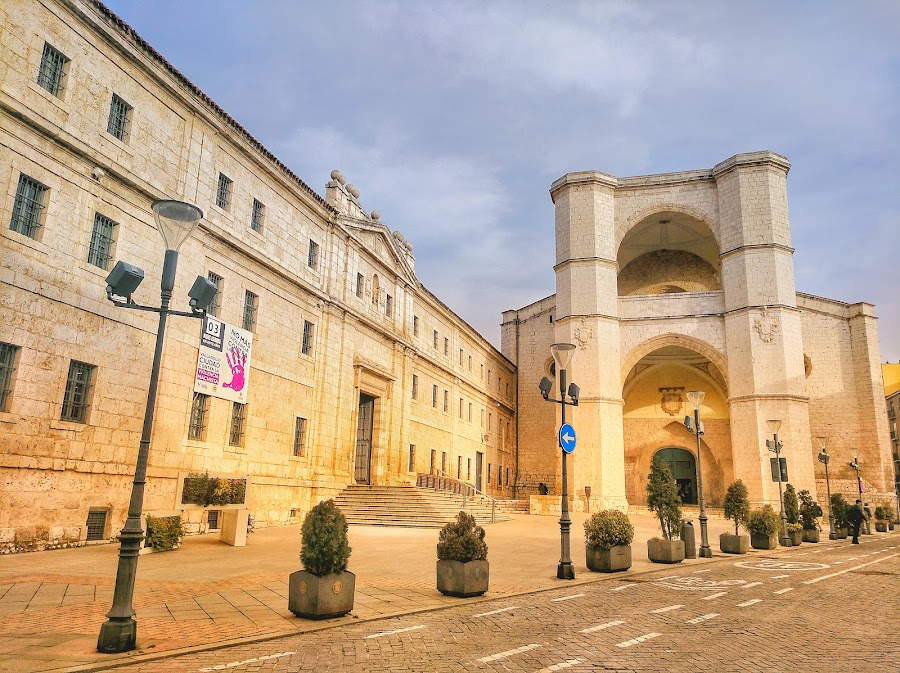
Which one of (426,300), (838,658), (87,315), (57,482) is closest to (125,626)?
(838,658)

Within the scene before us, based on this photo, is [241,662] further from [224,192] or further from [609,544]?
[224,192]

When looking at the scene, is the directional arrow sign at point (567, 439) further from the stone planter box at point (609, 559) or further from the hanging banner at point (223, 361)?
the hanging banner at point (223, 361)

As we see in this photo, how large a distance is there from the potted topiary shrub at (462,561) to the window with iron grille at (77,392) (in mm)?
9091

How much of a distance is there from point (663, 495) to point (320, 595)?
990 centimetres

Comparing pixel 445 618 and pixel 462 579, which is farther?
pixel 462 579

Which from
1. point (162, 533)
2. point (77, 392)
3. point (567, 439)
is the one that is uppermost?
point (77, 392)

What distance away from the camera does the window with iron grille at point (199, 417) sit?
17.6 metres

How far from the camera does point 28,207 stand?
43.1 ft

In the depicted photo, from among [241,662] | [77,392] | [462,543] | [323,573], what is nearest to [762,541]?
[462,543]

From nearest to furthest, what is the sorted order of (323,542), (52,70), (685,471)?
1. (323,542)
2. (52,70)
3. (685,471)

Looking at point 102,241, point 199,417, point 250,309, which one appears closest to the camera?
point 102,241

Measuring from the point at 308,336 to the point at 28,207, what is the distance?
11387mm

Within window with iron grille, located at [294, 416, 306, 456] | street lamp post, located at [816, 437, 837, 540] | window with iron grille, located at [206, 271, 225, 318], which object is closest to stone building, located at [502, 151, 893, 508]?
street lamp post, located at [816, 437, 837, 540]

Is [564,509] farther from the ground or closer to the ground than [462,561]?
farther from the ground
